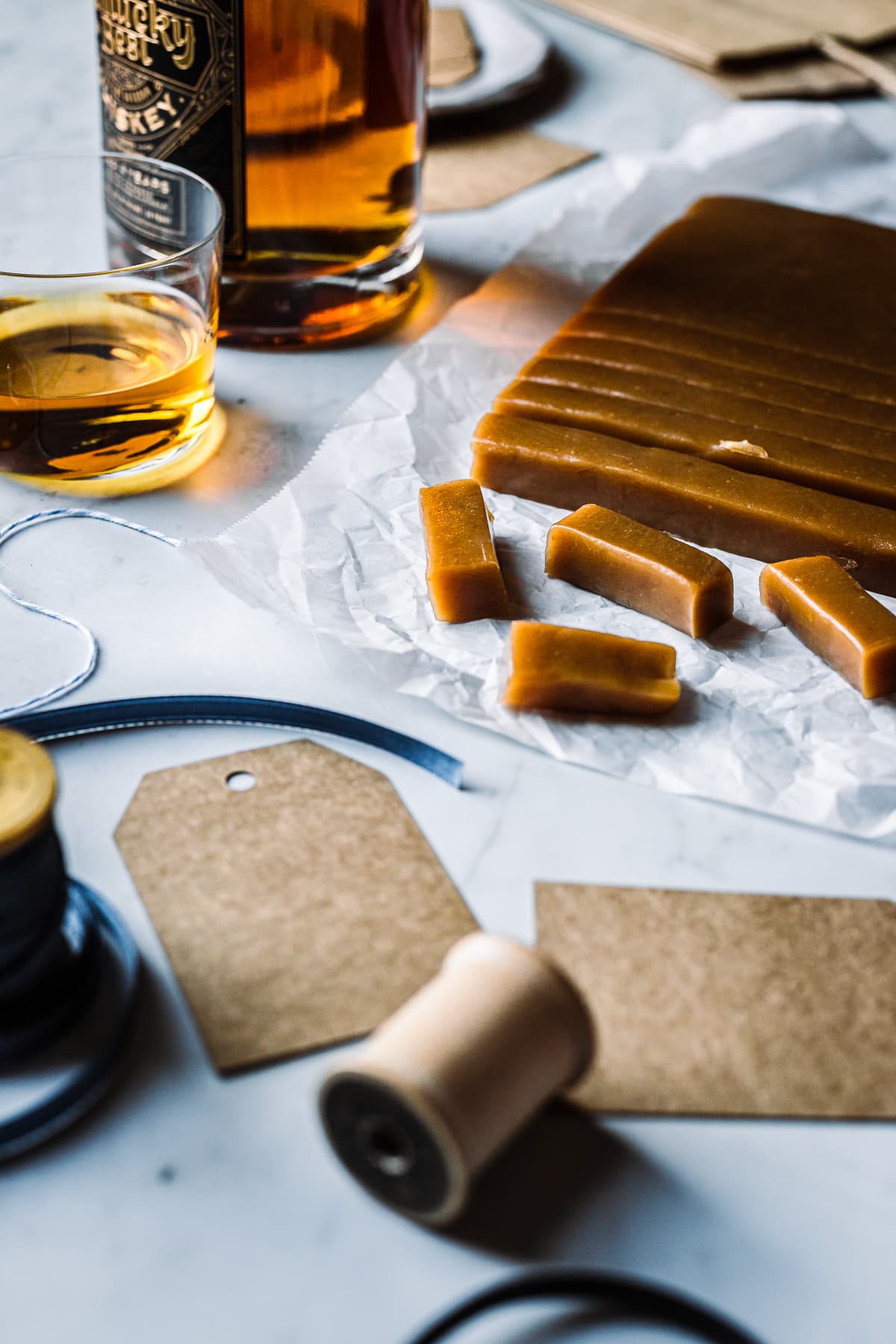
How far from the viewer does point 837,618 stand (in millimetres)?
933

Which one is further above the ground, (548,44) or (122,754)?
(548,44)

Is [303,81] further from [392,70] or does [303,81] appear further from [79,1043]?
[79,1043]

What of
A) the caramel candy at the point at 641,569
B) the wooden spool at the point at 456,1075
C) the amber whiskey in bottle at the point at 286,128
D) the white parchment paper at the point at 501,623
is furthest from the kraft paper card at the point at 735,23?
the wooden spool at the point at 456,1075

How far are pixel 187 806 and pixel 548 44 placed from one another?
1.44m

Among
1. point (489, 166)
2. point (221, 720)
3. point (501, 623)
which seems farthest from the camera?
point (489, 166)

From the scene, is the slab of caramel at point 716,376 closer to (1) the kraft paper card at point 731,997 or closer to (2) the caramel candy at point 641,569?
(2) the caramel candy at point 641,569

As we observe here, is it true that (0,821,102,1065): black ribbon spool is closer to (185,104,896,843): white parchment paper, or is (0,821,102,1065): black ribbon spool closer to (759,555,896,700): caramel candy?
(185,104,896,843): white parchment paper

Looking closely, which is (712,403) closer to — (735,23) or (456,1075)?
(456,1075)

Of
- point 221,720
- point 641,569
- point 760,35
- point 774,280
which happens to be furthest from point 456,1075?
point 760,35

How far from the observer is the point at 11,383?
3.43 feet

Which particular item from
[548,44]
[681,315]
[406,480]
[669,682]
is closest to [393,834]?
[669,682]

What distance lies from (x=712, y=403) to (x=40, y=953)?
2.45 feet

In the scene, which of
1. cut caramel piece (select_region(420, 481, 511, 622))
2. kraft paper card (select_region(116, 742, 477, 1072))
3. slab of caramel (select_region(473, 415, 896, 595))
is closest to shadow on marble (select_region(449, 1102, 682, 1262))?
kraft paper card (select_region(116, 742, 477, 1072))

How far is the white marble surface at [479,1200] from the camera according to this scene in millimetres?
585
